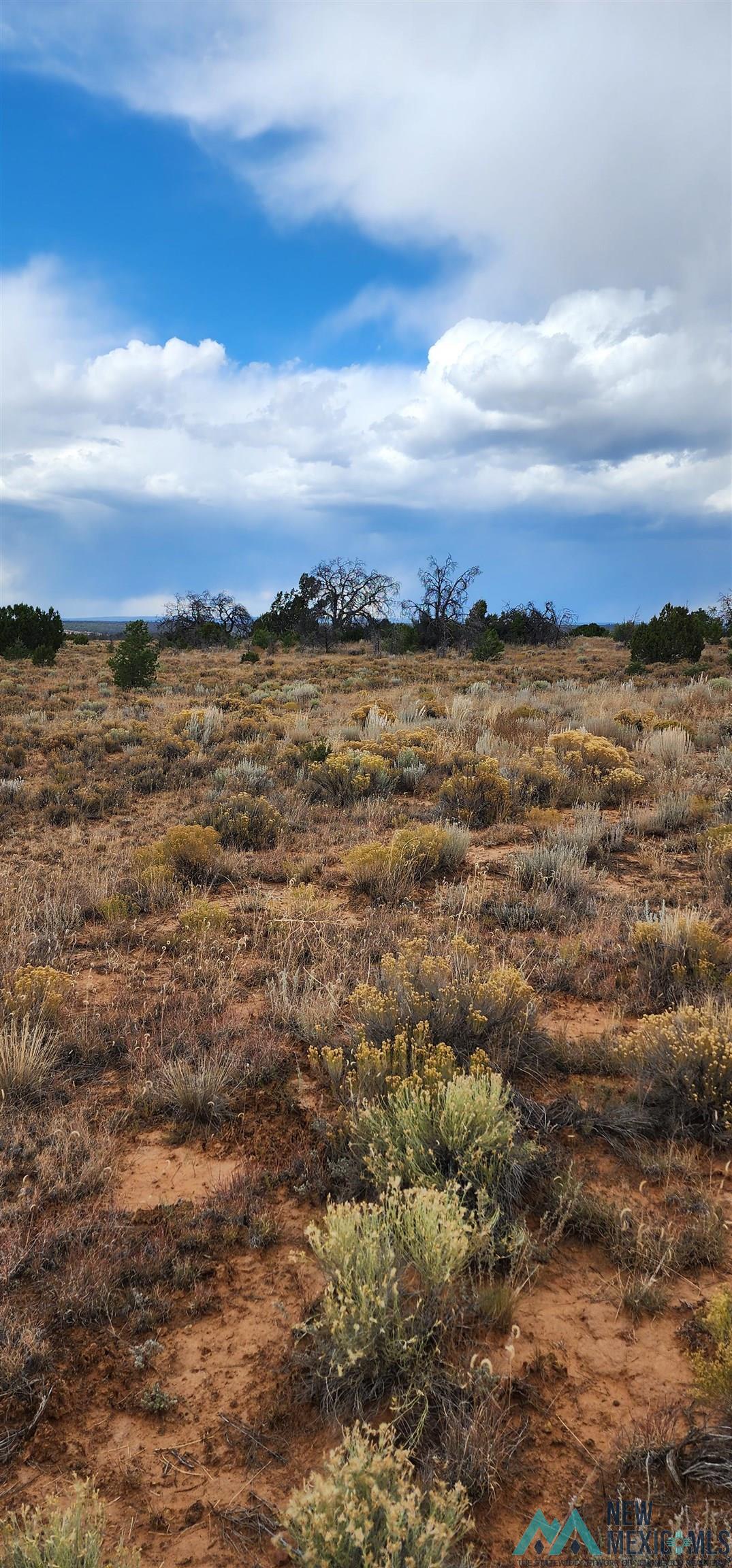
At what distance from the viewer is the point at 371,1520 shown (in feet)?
6.66

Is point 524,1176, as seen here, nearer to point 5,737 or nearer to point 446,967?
point 446,967

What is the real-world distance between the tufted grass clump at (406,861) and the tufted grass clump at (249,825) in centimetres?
159

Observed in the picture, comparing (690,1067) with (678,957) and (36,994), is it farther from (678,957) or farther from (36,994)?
(36,994)

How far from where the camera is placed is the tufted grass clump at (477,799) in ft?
30.2

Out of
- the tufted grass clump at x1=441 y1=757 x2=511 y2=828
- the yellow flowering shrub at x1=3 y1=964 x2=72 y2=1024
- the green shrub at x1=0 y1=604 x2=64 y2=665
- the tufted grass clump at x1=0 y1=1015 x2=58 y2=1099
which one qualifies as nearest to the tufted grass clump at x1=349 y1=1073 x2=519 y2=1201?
the tufted grass clump at x1=0 y1=1015 x2=58 y2=1099

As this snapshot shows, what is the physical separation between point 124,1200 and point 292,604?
143 feet

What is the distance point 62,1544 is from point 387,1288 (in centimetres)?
109

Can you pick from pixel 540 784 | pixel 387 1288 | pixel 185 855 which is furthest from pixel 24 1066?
pixel 540 784

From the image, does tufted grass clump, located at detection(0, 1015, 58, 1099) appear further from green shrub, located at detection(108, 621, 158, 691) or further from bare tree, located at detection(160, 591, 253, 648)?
bare tree, located at detection(160, 591, 253, 648)

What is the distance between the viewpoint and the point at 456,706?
628 inches

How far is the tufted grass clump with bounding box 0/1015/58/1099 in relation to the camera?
412cm

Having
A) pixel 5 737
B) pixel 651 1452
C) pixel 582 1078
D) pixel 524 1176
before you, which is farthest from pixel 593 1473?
pixel 5 737
